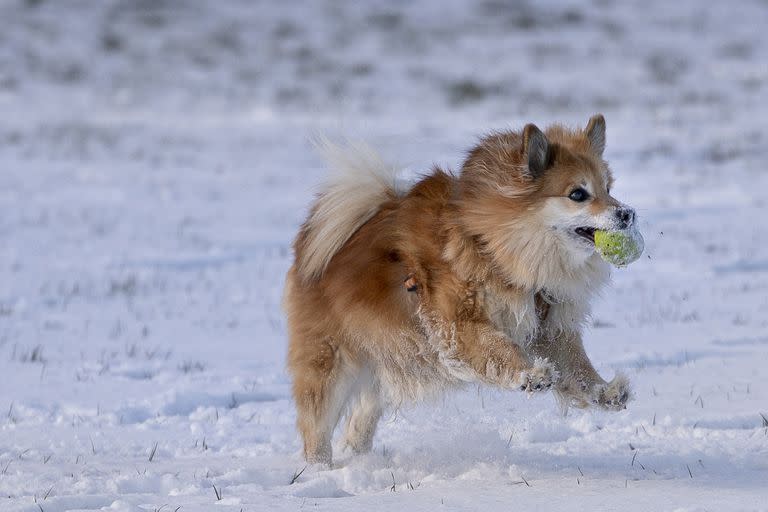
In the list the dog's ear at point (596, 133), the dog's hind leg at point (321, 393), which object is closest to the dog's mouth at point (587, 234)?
the dog's ear at point (596, 133)

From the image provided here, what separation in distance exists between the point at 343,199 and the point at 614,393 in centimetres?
145

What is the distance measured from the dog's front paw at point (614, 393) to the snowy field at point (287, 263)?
0.90 ft

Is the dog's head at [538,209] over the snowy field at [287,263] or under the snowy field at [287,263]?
over

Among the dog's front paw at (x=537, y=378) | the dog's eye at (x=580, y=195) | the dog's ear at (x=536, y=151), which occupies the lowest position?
the dog's front paw at (x=537, y=378)

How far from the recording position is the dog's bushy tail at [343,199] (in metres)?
4.78

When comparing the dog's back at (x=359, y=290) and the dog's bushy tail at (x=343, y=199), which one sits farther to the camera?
the dog's bushy tail at (x=343, y=199)

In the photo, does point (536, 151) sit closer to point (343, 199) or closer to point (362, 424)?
point (343, 199)

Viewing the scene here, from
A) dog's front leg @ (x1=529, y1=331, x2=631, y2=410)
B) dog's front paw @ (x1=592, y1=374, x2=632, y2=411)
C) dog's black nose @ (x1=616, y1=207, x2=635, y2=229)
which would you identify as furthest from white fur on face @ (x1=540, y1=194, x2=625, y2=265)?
dog's front paw @ (x1=592, y1=374, x2=632, y2=411)

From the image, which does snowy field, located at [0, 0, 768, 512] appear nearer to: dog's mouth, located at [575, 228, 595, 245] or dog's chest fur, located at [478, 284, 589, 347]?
dog's chest fur, located at [478, 284, 589, 347]

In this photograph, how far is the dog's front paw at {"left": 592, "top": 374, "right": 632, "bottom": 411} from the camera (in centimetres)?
443

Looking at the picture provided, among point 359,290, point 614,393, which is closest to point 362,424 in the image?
point 359,290

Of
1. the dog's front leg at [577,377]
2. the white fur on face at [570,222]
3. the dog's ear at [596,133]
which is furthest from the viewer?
the dog's ear at [596,133]

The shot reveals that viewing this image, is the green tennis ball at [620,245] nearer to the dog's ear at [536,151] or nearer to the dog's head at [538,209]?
the dog's head at [538,209]

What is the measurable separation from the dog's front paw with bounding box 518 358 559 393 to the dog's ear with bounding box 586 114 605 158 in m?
1.04
